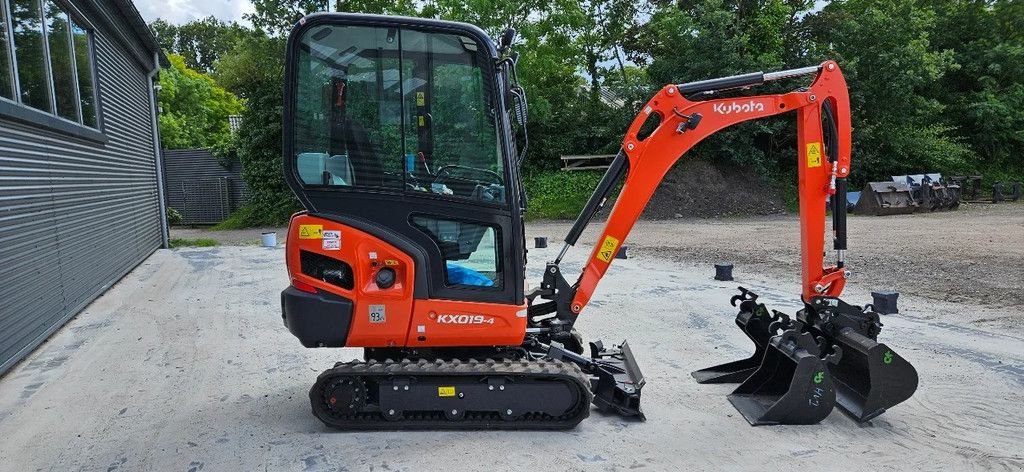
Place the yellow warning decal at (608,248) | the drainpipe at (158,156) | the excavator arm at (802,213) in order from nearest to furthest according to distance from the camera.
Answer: the excavator arm at (802,213)
the yellow warning decal at (608,248)
the drainpipe at (158,156)

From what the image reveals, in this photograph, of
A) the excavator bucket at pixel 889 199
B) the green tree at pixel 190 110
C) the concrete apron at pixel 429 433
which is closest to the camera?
the concrete apron at pixel 429 433

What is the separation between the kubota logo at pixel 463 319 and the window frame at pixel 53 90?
14.7 ft

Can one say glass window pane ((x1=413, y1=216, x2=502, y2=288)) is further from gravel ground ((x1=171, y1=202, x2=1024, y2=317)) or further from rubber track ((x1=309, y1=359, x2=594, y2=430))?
gravel ground ((x1=171, y1=202, x2=1024, y2=317))

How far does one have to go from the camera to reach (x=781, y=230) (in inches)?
627

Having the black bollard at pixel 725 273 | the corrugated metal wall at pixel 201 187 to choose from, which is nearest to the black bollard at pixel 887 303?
the black bollard at pixel 725 273

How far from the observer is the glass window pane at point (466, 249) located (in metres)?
3.76

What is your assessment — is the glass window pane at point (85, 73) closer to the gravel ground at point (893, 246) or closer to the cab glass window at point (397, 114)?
the cab glass window at point (397, 114)

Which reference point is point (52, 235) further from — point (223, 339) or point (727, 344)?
point (727, 344)

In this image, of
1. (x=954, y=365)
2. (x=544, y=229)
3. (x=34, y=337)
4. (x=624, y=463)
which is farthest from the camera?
(x=544, y=229)

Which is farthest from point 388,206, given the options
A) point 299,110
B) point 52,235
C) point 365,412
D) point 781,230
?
point 781,230

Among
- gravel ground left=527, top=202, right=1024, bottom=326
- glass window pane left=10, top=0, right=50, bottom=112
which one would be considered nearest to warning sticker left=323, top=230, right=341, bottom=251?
glass window pane left=10, top=0, right=50, bottom=112

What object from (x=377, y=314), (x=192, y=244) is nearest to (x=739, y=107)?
(x=377, y=314)

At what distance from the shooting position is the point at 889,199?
19.1m

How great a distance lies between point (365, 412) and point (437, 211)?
4.11 ft
